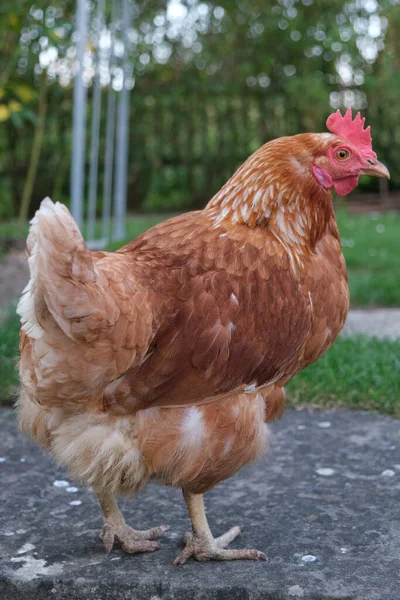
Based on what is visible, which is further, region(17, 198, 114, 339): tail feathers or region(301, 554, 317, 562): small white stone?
region(301, 554, 317, 562): small white stone

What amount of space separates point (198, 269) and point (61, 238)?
618 millimetres

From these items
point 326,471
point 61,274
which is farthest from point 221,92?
point 61,274

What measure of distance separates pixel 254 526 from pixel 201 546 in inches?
13.7

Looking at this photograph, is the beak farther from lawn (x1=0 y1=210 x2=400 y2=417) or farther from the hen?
lawn (x1=0 y1=210 x2=400 y2=417)

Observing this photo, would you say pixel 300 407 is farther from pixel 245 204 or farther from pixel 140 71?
pixel 140 71

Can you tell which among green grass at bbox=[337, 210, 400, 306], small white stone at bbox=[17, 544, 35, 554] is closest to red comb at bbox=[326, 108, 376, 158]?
A: small white stone at bbox=[17, 544, 35, 554]

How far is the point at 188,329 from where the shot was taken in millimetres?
2500

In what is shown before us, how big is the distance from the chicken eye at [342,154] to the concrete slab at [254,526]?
1.37 meters

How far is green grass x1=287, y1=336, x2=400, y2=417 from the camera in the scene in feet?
13.8

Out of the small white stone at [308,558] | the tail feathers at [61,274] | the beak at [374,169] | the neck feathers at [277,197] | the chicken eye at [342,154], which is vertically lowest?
the small white stone at [308,558]

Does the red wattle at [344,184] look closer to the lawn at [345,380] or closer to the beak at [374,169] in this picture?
the beak at [374,169]

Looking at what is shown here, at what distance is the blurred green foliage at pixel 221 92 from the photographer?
483 inches

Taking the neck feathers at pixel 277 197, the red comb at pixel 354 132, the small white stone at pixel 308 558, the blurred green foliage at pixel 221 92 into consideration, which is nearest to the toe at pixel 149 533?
the small white stone at pixel 308 558

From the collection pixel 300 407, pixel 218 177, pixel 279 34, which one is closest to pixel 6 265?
pixel 300 407
